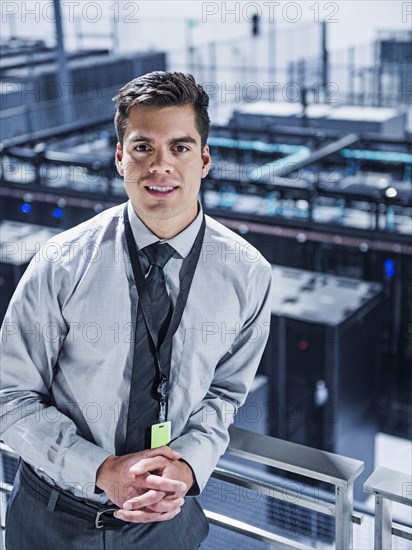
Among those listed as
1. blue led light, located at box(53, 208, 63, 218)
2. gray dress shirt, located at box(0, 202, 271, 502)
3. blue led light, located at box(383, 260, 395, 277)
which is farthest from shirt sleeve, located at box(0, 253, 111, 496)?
blue led light, located at box(53, 208, 63, 218)

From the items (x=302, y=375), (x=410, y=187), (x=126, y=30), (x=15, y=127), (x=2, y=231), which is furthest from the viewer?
(x=126, y=30)

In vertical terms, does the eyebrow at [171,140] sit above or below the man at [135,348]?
above

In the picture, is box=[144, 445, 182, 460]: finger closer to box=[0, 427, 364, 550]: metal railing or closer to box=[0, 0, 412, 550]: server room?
box=[0, 0, 412, 550]: server room

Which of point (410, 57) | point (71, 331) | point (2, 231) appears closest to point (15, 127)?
point (2, 231)

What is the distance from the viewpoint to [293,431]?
383 cm

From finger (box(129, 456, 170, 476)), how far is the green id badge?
34 mm

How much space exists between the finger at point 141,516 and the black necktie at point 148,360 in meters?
0.12

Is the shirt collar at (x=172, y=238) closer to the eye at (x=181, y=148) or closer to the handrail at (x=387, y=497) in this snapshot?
the eye at (x=181, y=148)

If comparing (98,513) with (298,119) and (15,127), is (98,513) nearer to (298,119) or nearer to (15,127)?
(15,127)

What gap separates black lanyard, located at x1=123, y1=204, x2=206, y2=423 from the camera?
3.92 ft

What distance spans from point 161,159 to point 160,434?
0.41 meters

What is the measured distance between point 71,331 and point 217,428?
0.28 meters

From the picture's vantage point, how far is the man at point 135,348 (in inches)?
45.4

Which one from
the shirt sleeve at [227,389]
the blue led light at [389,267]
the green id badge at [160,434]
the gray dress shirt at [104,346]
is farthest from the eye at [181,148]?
the blue led light at [389,267]
